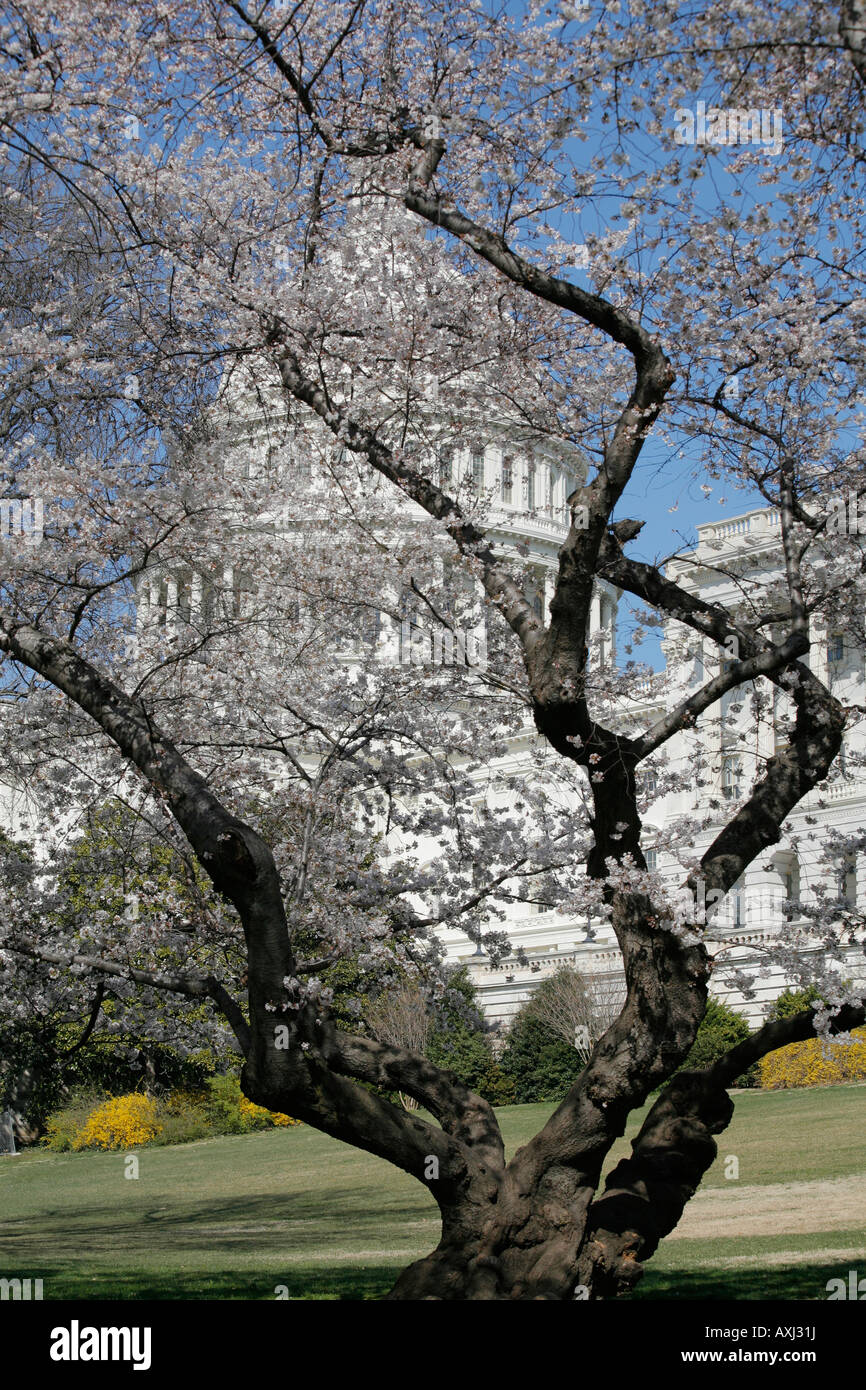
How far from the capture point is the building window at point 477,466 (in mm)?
9180

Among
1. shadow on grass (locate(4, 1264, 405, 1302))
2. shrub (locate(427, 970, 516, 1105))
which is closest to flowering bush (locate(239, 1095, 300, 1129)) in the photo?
shrub (locate(427, 970, 516, 1105))

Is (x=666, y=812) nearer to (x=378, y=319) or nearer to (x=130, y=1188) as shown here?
(x=130, y=1188)

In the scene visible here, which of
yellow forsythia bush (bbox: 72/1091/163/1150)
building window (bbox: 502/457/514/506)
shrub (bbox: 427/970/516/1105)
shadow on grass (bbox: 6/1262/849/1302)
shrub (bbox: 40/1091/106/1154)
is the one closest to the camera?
shadow on grass (bbox: 6/1262/849/1302)

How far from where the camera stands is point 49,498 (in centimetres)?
845

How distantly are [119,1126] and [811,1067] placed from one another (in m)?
15.0

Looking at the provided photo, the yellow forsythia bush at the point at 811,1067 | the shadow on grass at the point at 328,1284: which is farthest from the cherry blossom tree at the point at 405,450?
the yellow forsythia bush at the point at 811,1067

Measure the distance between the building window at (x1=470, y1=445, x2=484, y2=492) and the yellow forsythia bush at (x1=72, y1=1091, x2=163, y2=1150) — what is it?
24.4m

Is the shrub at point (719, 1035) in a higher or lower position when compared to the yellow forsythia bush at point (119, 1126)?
higher

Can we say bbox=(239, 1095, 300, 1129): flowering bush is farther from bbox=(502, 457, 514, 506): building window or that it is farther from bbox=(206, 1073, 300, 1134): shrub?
bbox=(502, 457, 514, 506): building window

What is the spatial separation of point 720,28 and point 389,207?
9.11 ft

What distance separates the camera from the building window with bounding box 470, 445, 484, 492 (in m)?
9.18

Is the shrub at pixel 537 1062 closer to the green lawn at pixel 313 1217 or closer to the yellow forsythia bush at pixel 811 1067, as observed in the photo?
the green lawn at pixel 313 1217

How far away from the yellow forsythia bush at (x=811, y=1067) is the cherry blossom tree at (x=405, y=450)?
1898cm
